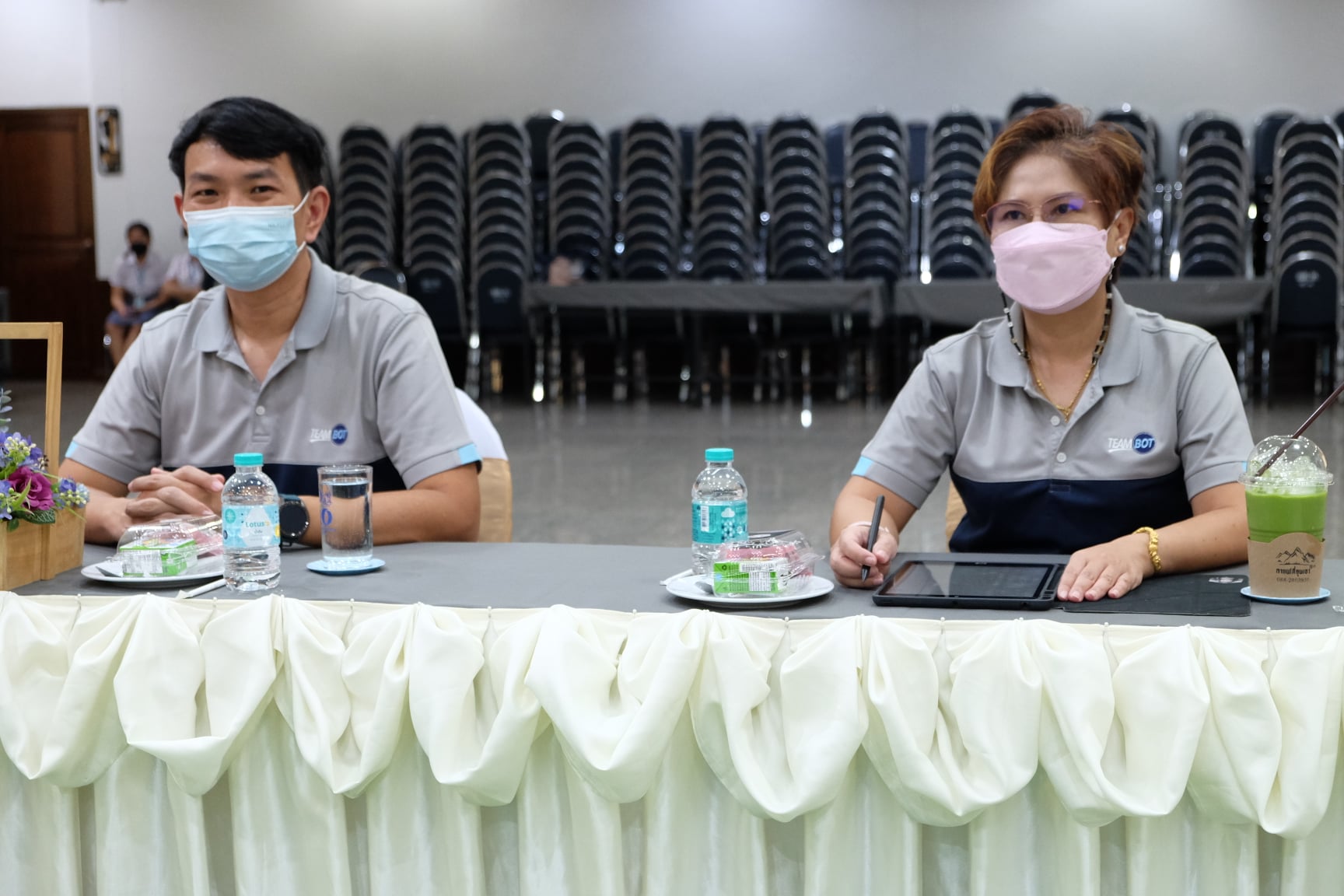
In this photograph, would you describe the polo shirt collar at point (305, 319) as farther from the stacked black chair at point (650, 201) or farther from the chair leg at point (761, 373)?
the stacked black chair at point (650, 201)

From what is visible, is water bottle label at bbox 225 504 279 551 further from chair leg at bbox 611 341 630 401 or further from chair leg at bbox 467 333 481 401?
chair leg at bbox 611 341 630 401

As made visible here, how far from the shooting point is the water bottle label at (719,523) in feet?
5.69

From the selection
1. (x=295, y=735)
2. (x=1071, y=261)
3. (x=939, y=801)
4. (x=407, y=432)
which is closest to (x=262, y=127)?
(x=407, y=432)

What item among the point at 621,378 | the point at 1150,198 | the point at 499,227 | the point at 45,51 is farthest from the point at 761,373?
the point at 45,51

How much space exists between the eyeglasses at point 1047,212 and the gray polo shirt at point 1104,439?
0.50 ft

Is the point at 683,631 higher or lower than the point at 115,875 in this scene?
higher

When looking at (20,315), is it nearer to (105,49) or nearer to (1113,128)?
(105,49)

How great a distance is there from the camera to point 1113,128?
210 centimetres

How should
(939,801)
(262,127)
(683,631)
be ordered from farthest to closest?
1. (262,127)
2. (683,631)
3. (939,801)

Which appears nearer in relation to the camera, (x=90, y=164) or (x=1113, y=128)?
(x=1113, y=128)

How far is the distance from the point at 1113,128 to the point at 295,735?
1512 millimetres

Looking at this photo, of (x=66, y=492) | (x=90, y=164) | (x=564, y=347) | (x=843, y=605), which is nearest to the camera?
(x=843, y=605)

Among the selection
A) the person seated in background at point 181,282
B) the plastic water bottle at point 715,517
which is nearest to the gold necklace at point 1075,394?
the plastic water bottle at point 715,517

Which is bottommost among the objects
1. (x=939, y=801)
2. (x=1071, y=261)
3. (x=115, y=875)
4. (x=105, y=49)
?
(x=115, y=875)
